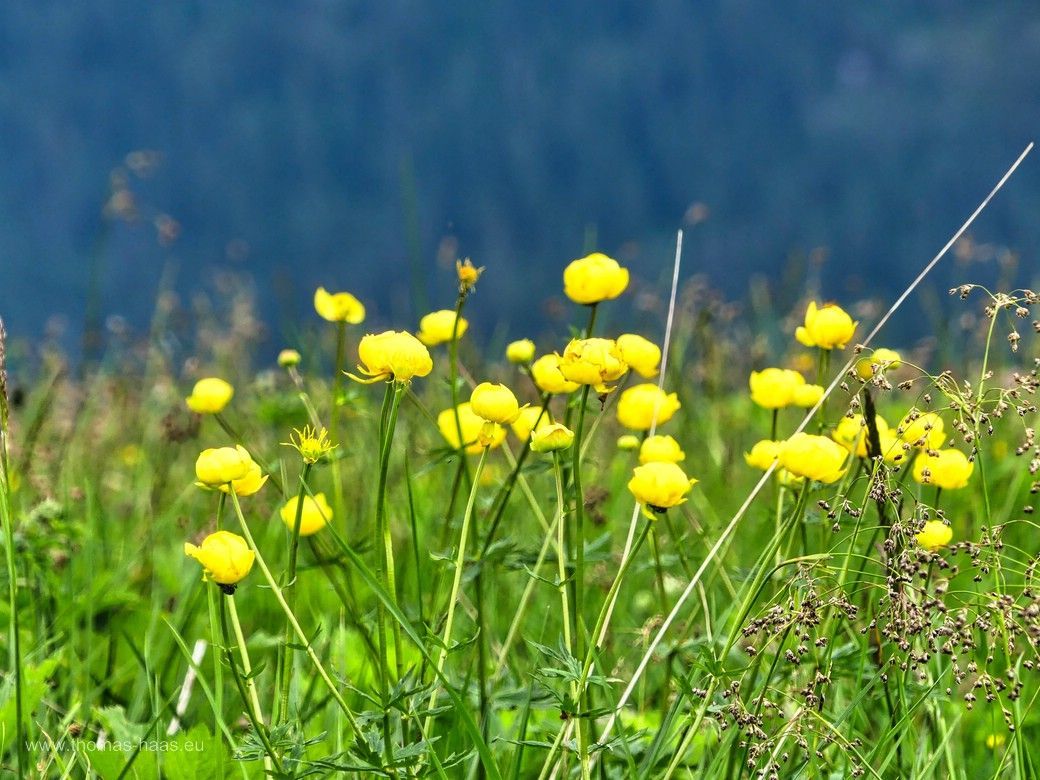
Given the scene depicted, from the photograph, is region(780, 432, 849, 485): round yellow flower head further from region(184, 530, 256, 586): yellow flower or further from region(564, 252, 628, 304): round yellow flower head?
region(184, 530, 256, 586): yellow flower

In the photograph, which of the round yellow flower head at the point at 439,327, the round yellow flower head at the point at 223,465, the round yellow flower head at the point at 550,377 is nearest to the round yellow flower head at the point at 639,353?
the round yellow flower head at the point at 550,377

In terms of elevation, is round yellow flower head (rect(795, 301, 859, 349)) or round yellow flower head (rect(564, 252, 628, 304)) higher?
round yellow flower head (rect(564, 252, 628, 304))

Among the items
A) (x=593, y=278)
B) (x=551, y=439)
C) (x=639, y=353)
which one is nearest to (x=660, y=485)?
(x=551, y=439)

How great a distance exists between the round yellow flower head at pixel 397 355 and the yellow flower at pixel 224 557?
0.65 ft

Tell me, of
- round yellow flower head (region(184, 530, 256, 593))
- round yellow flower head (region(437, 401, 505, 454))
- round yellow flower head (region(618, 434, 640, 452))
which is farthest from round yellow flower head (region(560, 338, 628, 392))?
round yellow flower head (region(618, 434, 640, 452))

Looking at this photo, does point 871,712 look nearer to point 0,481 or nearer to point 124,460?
point 0,481

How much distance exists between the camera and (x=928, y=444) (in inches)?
42.5

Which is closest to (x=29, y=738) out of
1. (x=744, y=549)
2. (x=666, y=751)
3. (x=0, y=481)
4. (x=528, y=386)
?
(x=0, y=481)

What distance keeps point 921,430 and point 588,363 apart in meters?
0.36

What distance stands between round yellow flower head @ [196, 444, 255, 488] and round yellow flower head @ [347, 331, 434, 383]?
0.14 meters

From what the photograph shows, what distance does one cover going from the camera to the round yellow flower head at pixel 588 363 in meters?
1.16

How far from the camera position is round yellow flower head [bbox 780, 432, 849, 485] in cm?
116

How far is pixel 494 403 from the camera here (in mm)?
1115

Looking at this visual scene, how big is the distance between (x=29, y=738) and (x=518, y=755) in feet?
2.20
